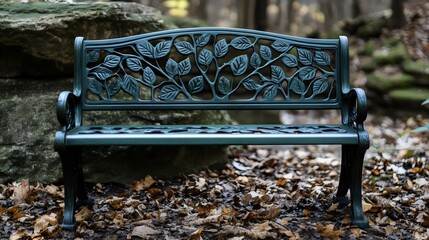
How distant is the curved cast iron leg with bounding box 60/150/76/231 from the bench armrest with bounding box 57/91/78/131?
6.9 inches

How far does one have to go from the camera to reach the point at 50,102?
12.5 feet

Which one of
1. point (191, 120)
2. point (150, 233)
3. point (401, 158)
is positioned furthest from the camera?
point (401, 158)

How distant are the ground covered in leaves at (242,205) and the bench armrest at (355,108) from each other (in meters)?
0.44

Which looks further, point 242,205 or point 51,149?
point 51,149

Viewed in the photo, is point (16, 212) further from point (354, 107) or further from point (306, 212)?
point (354, 107)

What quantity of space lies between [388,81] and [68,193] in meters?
6.09

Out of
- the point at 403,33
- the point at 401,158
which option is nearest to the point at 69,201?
the point at 401,158

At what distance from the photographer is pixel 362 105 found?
111 inches

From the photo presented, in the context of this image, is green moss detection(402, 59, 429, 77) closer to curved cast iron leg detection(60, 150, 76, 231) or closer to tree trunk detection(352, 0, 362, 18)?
tree trunk detection(352, 0, 362, 18)

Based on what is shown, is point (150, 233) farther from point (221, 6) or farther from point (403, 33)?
point (221, 6)

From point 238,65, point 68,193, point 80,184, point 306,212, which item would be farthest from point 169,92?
point 306,212

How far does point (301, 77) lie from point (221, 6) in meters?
29.0

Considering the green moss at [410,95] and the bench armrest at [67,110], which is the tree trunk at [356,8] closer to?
the green moss at [410,95]


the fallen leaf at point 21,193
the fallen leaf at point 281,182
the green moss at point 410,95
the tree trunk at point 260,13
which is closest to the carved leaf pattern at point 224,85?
the fallen leaf at point 281,182
